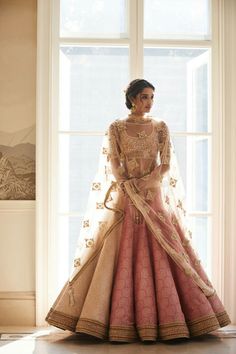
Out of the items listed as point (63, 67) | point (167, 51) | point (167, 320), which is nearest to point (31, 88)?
point (63, 67)

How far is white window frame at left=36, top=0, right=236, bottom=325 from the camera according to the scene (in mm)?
4402

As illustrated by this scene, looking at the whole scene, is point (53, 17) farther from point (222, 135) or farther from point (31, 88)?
point (222, 135)

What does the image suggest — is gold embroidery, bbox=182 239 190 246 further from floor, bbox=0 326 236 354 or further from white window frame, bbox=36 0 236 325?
floor, bbox=0 326 236 354

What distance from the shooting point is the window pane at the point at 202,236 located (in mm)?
4582

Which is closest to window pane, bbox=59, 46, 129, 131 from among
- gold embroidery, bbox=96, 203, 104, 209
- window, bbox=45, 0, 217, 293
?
window, bbox=45, 0, 217, 293

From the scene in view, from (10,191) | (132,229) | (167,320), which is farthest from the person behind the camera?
(10,191)

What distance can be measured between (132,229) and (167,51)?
1.41 meters

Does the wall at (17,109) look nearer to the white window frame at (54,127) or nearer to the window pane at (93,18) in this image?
the white window frame at (54,127)

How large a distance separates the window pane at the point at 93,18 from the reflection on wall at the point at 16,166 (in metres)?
0.79

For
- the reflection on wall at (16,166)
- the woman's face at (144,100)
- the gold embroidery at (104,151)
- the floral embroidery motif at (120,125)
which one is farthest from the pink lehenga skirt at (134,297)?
the reflection on wall at (16,166)

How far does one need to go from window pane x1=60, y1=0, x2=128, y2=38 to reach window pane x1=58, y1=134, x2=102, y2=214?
78 centimetres

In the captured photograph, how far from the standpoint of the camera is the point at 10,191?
4457 mm

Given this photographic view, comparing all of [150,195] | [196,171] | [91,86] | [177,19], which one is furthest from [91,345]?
[177,19]

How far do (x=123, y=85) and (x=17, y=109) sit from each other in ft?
2.56
